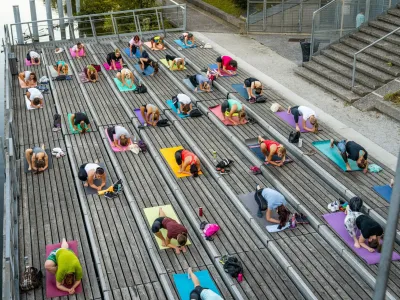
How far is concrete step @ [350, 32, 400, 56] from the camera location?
19969mm

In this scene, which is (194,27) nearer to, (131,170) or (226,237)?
(131,170)

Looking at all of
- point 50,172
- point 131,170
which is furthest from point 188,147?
point 50,172

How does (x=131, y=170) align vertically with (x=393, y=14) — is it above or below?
below

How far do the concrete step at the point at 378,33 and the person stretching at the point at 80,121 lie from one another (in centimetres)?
1148

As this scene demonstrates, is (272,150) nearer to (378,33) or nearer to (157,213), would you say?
(157,213)

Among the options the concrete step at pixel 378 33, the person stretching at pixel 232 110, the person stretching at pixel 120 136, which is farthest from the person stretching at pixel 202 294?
the concrete step at pixel 378 33

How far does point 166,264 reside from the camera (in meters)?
10.7

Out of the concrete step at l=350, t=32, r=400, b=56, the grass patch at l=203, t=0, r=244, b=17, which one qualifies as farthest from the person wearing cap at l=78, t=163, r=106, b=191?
the grass patch at l=203, t=0, r=244, b=17

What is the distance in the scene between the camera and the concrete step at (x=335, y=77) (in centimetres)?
1853

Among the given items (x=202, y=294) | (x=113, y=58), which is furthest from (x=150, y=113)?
(x=202, y=294)

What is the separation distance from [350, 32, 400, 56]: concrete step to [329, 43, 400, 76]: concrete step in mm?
553

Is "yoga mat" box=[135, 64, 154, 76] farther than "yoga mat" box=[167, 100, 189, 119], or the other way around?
"yoga mat" box=[135, 64, 154, 76]

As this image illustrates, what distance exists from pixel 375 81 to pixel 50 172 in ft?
36.3

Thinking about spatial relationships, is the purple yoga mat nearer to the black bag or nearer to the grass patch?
the black bag
